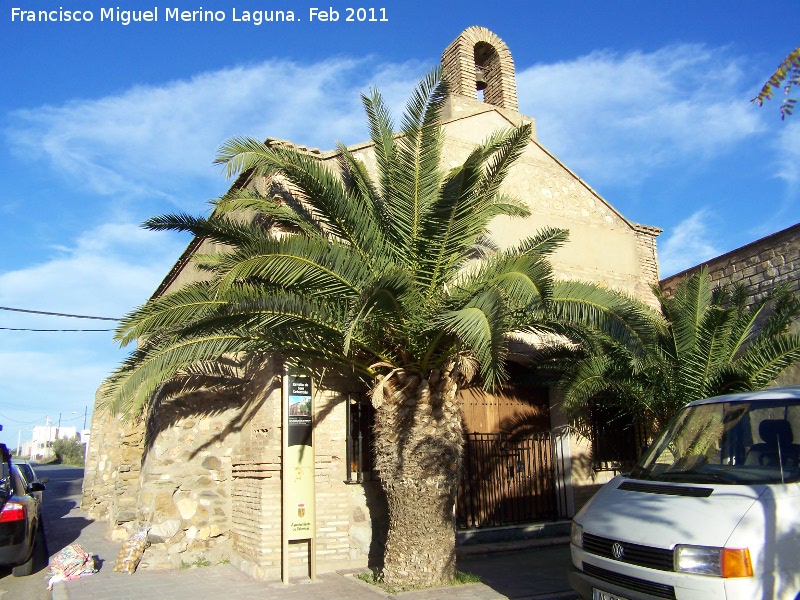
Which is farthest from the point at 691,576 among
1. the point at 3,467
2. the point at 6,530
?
the point at 3,467

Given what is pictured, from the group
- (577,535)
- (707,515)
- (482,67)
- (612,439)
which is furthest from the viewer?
(482,67)

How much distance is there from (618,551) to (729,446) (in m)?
1.36

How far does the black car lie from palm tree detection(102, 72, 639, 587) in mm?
2309

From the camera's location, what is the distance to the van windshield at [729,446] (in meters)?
5.03

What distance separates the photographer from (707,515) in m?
4.65

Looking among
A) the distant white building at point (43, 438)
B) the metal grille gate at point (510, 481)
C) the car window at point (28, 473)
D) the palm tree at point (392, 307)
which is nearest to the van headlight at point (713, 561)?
the palm tree at point (392, 307)

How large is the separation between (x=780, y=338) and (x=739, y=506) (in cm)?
531

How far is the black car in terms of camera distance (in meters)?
8.44

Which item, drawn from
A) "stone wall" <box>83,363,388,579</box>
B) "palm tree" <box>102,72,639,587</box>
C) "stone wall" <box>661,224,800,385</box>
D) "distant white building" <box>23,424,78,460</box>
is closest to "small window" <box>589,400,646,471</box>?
"stone wall" <box>661,224,800,385</box>

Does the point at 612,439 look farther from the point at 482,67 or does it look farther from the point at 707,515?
the point at 707,515

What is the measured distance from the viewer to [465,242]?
7895 mm

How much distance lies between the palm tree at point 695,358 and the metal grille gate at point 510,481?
1.61 m

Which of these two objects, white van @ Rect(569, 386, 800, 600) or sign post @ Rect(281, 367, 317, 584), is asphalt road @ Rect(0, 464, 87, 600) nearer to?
sign post @ Rect(281, 367, 317, 584)

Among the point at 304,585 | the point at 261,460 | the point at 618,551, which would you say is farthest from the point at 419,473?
the point at 618,551
